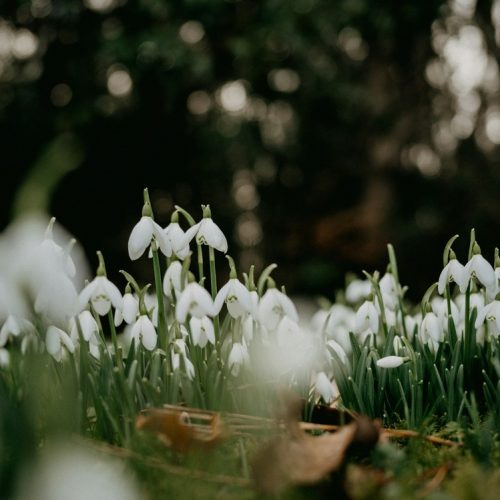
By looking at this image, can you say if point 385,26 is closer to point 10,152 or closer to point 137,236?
point 10,152

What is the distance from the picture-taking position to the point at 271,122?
10.8 meters

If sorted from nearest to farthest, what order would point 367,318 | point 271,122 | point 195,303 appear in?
point 195,303 → point 367,318 → point 271,122

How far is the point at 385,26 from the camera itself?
237 inches

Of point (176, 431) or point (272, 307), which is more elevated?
point (272, 307)

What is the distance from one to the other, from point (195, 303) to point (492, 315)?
645mm

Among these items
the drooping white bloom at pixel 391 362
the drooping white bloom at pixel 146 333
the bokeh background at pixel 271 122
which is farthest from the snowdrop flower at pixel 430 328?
the bokeh background at pixel 271 122

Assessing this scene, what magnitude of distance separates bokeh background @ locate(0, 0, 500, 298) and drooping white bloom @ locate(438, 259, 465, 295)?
4.21 metres

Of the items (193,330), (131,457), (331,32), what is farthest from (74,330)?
(331,32)

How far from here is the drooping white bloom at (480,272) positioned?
1434 millimetres

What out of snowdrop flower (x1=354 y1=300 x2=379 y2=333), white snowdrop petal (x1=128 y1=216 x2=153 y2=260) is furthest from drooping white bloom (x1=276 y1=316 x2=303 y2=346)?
white snowdrop petal (x1=128 y1=216 x2=153 y2=260)

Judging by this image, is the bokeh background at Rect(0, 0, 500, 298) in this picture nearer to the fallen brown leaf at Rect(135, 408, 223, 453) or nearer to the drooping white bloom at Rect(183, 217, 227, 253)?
the drooping white bloom at Rect(183, 217, 227, 253)

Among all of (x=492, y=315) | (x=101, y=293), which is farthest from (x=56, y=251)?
(x=492, y=315)

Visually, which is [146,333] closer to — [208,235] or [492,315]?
[208,235]

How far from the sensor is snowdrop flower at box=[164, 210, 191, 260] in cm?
146
